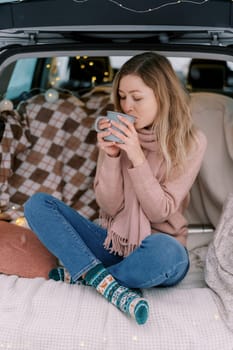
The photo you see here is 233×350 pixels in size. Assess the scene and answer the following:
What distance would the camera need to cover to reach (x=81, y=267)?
5.28ft

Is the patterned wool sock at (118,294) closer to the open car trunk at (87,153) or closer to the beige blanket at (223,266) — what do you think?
the open car trunk at (87,153)

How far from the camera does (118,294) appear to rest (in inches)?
60.9

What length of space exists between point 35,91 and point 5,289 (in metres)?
1.13

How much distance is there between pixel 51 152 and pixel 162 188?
754 mm

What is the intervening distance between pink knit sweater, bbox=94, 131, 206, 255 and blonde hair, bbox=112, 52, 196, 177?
4 centimetres

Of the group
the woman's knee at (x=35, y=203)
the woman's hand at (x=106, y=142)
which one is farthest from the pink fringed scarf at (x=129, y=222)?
the woman's knee at (x=35, y=203)

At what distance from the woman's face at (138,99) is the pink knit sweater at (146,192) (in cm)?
12

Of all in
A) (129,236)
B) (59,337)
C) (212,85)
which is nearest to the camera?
(59,337)

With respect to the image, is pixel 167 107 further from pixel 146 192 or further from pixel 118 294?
pixel 118 294

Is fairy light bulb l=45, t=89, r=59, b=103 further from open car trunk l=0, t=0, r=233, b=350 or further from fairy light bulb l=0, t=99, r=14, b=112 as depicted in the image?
fairy light bulb l=0, t=99, r=14, b=112

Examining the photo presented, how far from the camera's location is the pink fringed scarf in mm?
1739

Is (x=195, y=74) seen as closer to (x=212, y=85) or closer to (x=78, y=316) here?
(x=212, y=85)

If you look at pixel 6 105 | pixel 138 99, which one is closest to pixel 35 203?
pixel 138 99

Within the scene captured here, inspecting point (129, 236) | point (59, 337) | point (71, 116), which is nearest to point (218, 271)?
point (129, 236)
